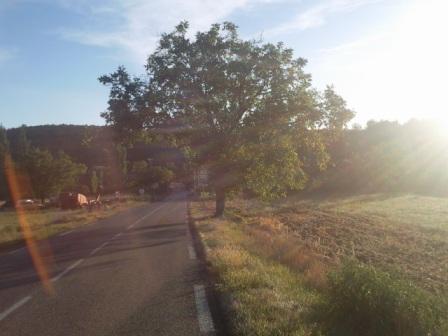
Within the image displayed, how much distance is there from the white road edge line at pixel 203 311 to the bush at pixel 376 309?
1.40 meters

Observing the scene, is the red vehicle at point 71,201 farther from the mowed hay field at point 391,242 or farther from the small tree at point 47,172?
the mowed hay field at point 391,242

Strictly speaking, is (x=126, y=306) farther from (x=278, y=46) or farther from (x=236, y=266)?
(x=278, y=46)

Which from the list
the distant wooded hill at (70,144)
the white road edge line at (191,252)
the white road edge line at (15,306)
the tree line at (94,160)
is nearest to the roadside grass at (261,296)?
the white road edge line at (191,252)

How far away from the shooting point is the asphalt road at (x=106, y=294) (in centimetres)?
783

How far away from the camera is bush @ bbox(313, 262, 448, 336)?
6.61 meters

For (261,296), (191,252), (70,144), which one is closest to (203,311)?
(261,296)

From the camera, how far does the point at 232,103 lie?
3166 cm

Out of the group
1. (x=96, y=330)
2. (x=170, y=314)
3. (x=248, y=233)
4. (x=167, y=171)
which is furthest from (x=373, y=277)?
(x=167, y=171)

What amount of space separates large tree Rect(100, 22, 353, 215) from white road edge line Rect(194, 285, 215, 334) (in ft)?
67.5

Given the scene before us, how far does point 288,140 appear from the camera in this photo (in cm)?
3070

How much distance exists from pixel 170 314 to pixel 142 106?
2324 centimetres

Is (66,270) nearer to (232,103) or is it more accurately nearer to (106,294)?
(106,294)

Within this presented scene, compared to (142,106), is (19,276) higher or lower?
lower

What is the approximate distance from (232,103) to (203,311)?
78.0 feet
